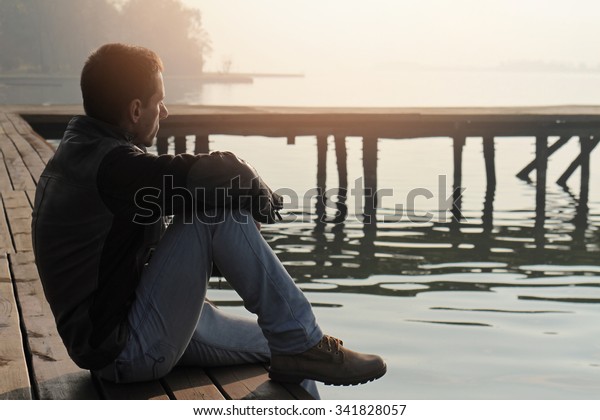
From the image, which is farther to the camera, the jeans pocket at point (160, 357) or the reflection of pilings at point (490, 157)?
the reflection of pilings at point (490, 157)

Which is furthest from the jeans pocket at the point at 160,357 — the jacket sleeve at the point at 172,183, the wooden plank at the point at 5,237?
the wooden plank at the point at 5,237

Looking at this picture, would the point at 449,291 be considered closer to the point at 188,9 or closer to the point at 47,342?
the point at 47,342

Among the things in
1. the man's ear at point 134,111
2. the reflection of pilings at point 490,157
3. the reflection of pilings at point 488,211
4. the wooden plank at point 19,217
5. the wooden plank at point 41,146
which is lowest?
the reflection of pilings at point 488,211

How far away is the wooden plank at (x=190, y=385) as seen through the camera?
302 cm

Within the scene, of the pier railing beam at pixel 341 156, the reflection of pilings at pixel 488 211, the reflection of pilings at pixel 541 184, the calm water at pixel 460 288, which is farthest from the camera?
the pier railing beam at pixel 341 156

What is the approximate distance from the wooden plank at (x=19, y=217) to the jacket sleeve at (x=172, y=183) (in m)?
2.61

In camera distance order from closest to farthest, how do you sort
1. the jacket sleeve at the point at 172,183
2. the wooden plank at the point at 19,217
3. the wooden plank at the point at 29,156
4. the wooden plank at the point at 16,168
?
the jacket sleeve at the point at 172,183 → the wooden plank at the point at 19,217 → the wooden plank at the point at 16,168 → the wooden plank at the point at 29,156

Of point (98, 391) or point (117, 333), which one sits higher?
point (117, 333)

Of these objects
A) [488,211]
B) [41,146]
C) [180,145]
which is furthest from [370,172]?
[41,146]

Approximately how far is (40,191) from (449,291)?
6673mm

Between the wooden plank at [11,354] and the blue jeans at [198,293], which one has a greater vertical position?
the blue jeans at [198,293]

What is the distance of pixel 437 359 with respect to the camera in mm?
6727

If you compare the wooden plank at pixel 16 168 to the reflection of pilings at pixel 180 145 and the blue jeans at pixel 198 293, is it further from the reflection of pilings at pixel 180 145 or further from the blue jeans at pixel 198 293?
the blue jeans at pixel 198 293
